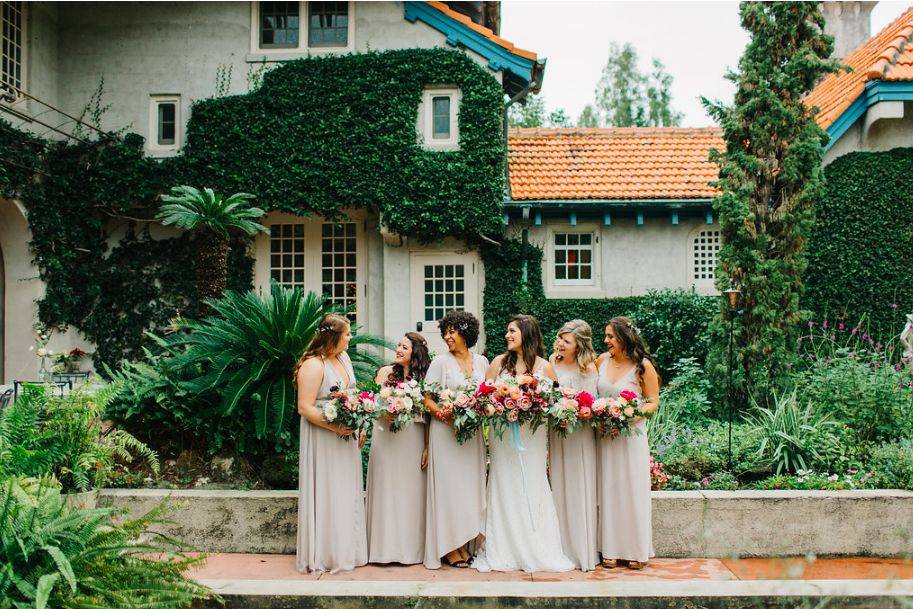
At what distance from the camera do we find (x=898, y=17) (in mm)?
17266

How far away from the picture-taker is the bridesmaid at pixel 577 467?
20.2 feet

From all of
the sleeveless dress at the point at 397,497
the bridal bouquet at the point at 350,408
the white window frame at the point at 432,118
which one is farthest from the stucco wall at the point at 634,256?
the bridal bouquet at the point at 350,408

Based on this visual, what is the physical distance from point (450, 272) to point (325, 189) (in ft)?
10.2

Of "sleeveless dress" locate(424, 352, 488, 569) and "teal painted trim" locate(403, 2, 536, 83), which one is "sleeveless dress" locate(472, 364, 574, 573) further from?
"teal painted trim" locate(403, 2, 536, 83)

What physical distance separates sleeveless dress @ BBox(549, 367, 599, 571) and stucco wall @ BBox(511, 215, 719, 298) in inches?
399

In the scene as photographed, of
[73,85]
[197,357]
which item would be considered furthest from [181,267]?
[197,357]

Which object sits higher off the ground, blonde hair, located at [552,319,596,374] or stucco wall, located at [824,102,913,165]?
stucco wall, located at [824,102,913,165]

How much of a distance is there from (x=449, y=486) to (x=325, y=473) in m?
0.99

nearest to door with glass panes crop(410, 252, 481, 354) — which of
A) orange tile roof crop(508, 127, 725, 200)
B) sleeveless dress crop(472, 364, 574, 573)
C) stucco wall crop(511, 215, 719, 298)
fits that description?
stucco wall crop(511, 215, 719, 298)

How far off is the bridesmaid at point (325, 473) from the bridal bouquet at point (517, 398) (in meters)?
1.15

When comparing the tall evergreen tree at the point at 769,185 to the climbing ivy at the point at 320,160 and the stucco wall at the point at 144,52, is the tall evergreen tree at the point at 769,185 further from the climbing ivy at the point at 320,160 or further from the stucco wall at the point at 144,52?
the stucco wall at the point at 144,52

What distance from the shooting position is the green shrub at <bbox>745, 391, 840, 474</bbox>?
7.49m

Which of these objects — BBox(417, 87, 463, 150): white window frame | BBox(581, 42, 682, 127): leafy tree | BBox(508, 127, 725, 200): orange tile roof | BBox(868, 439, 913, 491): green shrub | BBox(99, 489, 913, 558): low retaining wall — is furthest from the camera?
BBox(581, 42, 682, 127): leafy tree

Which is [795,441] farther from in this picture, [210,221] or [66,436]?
[210,221]
